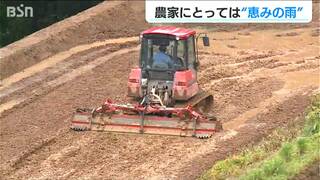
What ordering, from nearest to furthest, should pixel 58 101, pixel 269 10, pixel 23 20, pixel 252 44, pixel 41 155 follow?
pixel 41 155, pixel 58 101, pixel 269 10, pixel 252 44, pixel 23 20

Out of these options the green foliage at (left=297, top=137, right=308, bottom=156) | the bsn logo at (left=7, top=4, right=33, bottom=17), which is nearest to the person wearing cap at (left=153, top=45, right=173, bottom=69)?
the green foliage at (left=297, top=137, right=308, bottom=156)

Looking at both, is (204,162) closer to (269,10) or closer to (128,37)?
(269,10)

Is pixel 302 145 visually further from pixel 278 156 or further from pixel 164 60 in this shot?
pixel 164 60

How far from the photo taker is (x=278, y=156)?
11211mm

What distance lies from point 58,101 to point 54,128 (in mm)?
2517

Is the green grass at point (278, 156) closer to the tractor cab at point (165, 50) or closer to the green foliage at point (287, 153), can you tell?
the green foliage at point (287, 153)

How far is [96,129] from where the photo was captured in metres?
15.8

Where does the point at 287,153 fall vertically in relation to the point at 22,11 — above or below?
above

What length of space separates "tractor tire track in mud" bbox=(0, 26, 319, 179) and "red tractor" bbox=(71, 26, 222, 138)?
11.2 inches

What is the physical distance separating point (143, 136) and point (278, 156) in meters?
5.05

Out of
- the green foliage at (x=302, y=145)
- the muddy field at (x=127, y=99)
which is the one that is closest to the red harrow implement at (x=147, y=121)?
the muddy field at (x=127, y=99)

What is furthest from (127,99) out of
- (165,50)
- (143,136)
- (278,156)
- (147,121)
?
(278,156)

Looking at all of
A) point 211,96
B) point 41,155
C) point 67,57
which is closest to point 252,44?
point 67,57

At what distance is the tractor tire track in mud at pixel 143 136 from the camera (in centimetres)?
1413
